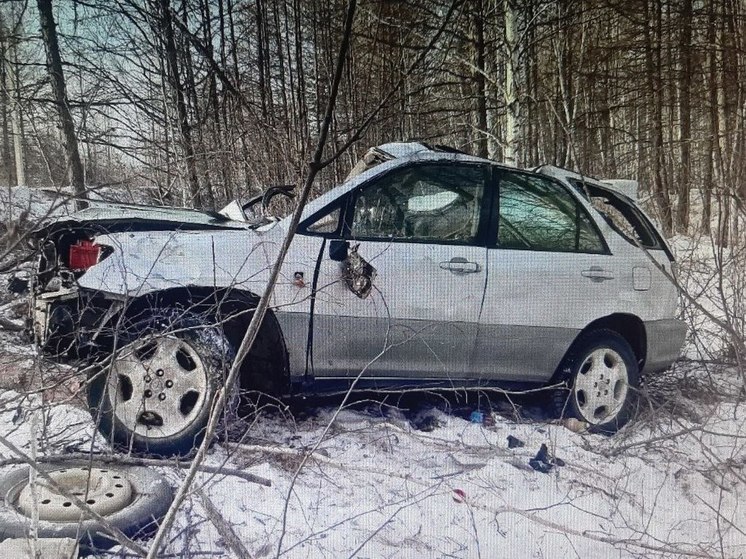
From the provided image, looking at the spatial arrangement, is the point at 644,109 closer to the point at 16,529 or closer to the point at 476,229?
the point at 476,229

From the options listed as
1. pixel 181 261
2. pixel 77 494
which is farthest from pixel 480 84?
pixel 77 494

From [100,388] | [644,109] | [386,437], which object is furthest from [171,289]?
[644,109]

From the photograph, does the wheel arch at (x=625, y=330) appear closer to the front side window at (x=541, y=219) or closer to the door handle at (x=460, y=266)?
the front side window at (x=541, y=219)

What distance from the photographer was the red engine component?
2398 mm

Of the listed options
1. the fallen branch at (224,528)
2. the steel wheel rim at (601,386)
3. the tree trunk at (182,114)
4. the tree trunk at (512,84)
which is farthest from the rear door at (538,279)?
the tree trunk at (182,114)

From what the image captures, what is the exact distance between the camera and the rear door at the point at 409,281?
8.77 ft

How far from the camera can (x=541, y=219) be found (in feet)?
10.1

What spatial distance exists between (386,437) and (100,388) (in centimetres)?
135

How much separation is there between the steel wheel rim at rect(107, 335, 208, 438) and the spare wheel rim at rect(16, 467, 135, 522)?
285 millimetres

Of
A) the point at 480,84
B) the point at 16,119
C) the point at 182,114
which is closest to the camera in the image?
the point at 16,119

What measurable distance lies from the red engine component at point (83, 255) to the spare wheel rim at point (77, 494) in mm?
848

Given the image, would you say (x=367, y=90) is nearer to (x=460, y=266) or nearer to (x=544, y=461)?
(x=460, y=266)

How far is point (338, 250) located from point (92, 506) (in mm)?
1437

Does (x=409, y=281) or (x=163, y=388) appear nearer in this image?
(x=163, y=388)
